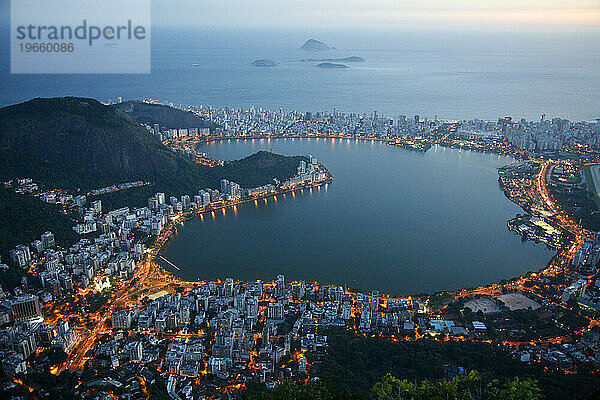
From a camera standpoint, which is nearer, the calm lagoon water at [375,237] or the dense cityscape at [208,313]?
the dense cityscape at [208,313]

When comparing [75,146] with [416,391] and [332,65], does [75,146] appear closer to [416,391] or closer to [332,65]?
[416,391]

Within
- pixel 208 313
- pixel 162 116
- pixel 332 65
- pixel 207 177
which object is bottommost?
pixel 208 313

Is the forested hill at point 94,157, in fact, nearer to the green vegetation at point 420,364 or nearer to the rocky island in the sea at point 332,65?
the green vegetation at point 420,364

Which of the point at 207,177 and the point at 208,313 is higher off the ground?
the point at 207,177

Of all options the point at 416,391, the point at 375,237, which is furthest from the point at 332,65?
the point at 416,391

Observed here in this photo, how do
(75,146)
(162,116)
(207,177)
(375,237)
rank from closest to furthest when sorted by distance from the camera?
(375,237) → (75,146) → (207,177) → (162,116)

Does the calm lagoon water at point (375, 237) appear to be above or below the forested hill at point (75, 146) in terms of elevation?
below

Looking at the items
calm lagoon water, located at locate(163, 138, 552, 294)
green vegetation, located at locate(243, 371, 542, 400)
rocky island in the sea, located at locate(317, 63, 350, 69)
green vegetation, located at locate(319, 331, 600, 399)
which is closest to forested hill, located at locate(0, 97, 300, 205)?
calm lagoon water, located at locate(163, 138, 552, 294)

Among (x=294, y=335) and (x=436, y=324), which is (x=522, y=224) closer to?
(x=436, y=324)

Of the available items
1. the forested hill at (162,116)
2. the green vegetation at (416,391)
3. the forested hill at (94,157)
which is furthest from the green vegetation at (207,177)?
the green vegetation at (416,391)
